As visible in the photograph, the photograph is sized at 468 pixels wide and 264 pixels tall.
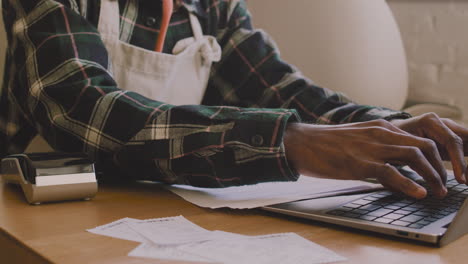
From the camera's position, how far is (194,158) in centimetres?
70

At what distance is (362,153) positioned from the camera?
2.07ft

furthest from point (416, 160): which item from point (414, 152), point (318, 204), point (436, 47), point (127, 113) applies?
point (436, 47)

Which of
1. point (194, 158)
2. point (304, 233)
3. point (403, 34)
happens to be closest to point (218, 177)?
point (194, 158)

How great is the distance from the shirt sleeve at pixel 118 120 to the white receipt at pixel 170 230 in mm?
110

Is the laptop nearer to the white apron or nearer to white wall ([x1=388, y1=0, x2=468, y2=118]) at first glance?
the white apron

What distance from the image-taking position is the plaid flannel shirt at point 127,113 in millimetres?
676

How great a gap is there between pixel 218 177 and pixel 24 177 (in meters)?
0.23

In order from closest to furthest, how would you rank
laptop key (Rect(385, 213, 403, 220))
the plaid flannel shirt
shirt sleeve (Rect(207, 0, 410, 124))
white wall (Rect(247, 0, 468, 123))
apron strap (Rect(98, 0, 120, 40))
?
laptop key (Rect(385, 213, 403, 220)), the plaid flannel shirt, apron strap (Rect(98, 0, 120, 40)), shirt sleeve (Rect(207, 0, 410, 124)), white wall (Rect(247, 0, 468, 123))

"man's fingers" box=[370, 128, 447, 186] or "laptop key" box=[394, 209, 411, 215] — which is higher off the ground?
"man's fingers" box=[370, 128, 447, 186]

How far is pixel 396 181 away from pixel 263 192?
0.18 m

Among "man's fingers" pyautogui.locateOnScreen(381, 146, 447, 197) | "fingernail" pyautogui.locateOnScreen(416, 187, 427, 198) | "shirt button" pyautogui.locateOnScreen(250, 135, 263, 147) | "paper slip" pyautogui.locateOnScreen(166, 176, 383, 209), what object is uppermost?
"shirt button" pyautogui.locateOnScreen(250, 135, 263, 147)

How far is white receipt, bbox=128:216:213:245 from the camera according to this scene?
52 centimetres

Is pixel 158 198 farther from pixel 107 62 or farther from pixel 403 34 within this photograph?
pixel 403 34

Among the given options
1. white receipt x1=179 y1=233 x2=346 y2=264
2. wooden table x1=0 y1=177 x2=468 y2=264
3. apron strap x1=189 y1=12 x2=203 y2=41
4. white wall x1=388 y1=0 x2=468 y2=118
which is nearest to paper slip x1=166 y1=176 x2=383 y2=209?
wooden table x1=0 y1=177 x2=468 y2=264
